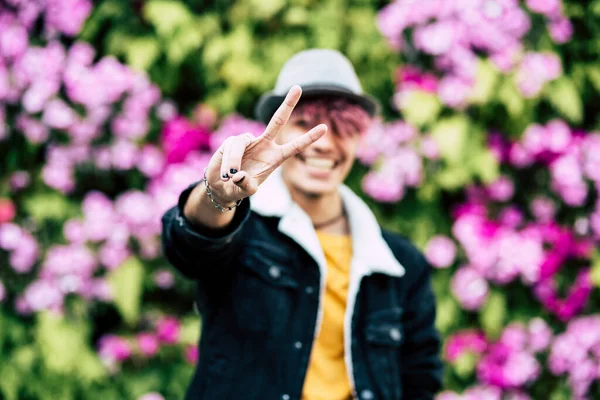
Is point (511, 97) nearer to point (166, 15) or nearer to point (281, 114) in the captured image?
point (166, 15)

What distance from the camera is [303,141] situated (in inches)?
46.2

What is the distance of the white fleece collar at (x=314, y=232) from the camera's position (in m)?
1.55

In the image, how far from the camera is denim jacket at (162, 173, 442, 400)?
143 centimetres

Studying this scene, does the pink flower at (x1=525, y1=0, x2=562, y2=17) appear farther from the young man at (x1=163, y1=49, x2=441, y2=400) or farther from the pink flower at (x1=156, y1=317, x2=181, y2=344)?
the pink flower at (x1=156, y1=317, x2=181, y2=344)

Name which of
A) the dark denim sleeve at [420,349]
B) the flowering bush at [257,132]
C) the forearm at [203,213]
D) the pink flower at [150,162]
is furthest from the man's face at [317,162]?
the pink flower at [150,162]

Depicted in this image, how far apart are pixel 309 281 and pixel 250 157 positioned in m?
0.49

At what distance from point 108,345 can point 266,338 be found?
1.54 meters

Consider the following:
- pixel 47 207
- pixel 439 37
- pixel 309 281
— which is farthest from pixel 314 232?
pixel 47 207

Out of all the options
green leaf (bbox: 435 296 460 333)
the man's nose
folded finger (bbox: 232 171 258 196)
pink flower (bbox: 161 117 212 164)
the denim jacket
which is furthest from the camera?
green leaf (bbox: 435 296 460 333)

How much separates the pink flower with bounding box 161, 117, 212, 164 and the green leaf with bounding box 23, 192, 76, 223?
55 centimetres

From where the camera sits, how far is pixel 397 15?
2721 mm

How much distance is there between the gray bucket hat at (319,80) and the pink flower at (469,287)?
136 centimetres

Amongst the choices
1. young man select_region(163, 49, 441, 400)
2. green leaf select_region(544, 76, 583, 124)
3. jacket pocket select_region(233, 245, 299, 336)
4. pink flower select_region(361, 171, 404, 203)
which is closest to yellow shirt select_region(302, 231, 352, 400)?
young man select_region(163, 49, 441, 400)

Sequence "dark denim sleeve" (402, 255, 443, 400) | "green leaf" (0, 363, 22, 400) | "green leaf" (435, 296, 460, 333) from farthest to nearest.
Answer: "green leaf" (435, 296, 460, 333)
"green leaf" (0, 363, 22, 400)
"dark denim sleeve" (402, 255, 443, 400)
